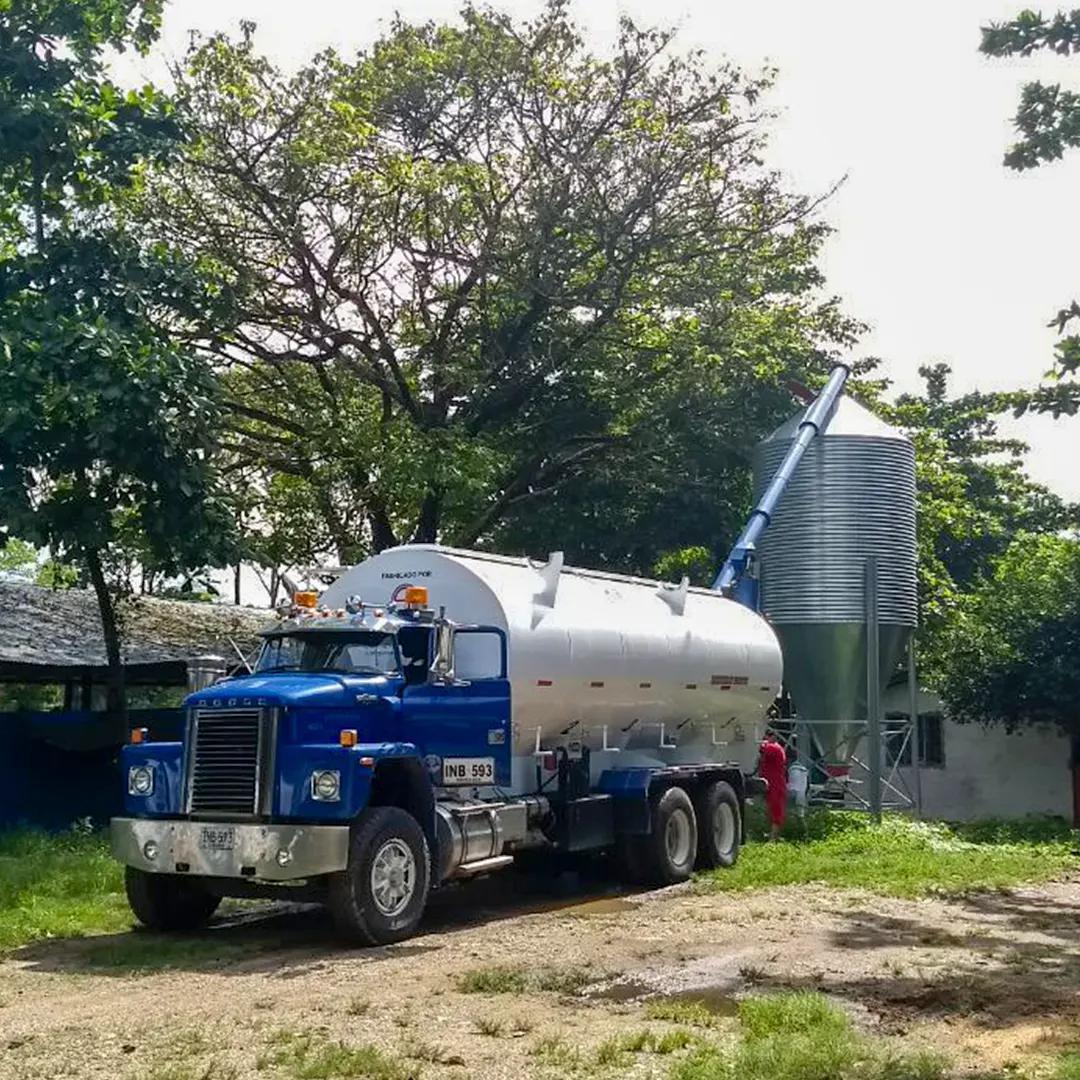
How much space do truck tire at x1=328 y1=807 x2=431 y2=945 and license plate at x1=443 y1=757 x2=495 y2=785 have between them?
84cm

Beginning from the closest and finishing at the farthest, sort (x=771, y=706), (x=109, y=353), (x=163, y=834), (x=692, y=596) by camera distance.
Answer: (x=163, y=834)
(x=109, y=353)
(x=692, y=596)
(x=771, y=706)

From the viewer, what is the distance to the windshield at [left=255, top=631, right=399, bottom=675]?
13.7m

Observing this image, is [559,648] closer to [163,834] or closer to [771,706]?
[163,834]

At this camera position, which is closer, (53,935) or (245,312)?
(53,935)

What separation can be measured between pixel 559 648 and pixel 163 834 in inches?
187

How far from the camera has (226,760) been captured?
12578 millimetres

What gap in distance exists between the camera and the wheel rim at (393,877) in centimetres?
1254

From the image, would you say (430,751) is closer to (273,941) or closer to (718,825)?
(273,941)

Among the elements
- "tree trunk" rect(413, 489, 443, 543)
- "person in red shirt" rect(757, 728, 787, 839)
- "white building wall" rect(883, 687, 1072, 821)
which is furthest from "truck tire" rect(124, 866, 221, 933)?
"white building wall" rect(883, 687, 1072, 821)

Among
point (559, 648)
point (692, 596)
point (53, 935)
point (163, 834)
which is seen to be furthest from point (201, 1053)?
point (692, 596)

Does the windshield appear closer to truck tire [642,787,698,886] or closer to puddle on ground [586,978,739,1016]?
puddle on ground [586,978,739,1016]

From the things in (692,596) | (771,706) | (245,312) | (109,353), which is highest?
(245,312)

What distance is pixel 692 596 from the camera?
19656mm

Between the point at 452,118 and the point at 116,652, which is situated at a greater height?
the point at 452,118
